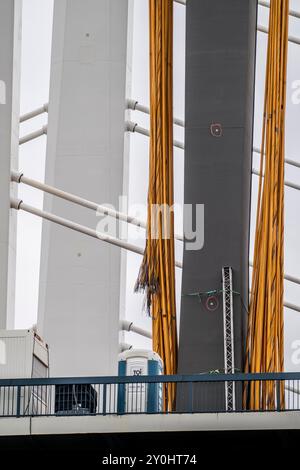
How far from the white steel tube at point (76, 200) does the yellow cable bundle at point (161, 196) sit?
199 inches

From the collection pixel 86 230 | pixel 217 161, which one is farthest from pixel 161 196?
pixel 86 230

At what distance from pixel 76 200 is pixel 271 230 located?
9279mm

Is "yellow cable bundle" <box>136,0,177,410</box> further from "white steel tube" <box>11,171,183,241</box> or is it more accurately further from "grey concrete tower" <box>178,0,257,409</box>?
"white steel tube" <box>11,171,183,241</box>

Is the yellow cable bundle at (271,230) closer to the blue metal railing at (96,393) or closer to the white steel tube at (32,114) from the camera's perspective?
the blue metal railing at (96,393)

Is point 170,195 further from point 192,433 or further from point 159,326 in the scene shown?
point 192,433

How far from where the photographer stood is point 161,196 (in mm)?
45188

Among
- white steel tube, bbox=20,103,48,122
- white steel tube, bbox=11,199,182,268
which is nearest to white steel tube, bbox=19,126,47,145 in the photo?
white steel tube, bbox=20,103,48,122

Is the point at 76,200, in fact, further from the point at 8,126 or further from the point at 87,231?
the point at 8,126

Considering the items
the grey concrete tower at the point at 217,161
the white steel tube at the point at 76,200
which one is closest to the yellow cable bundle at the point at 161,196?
the grey concrete tower at the point at 217,161

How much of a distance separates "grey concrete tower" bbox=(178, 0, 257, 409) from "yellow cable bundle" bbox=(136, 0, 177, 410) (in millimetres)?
713

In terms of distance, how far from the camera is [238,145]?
145 ft

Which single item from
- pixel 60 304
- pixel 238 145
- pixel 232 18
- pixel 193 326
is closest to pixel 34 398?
pixel 193 326

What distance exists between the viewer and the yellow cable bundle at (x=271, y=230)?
141 ft

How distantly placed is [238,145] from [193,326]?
5310 mm
